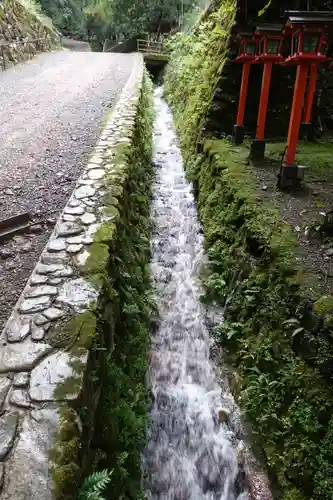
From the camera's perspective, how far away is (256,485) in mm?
4125

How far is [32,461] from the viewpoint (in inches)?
104

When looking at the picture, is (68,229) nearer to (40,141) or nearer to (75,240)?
(75,240)

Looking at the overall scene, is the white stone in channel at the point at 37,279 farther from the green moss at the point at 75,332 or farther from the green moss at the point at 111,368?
the green moss at the point at 75,332

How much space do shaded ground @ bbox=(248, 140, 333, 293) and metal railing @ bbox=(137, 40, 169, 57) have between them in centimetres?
2250

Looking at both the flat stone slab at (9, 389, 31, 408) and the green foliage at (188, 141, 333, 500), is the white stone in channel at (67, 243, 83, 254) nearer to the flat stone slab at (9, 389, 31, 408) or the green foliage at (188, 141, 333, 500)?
the flat stone slab at (9, 389, 31, 408)

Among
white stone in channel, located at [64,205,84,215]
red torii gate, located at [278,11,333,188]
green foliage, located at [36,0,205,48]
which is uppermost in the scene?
green foliage, located at [36,0,205,48]

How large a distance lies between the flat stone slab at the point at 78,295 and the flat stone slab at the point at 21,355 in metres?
0.55

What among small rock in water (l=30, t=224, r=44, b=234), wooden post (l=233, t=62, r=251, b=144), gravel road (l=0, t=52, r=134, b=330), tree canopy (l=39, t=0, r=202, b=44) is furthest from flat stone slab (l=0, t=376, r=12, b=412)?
tree canopy (l=39, t=0, r=202, b=44)

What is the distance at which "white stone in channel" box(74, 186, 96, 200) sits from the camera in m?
6.14

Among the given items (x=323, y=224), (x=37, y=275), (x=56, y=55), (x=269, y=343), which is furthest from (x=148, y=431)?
(x=56, y=55)

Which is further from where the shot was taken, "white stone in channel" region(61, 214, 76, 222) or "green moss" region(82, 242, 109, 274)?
"white stone in channel" region(61, 214, 76, 222)

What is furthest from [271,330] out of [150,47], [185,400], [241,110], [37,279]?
[150,47]

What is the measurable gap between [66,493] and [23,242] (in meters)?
3.60

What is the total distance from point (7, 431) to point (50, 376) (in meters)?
0.52
